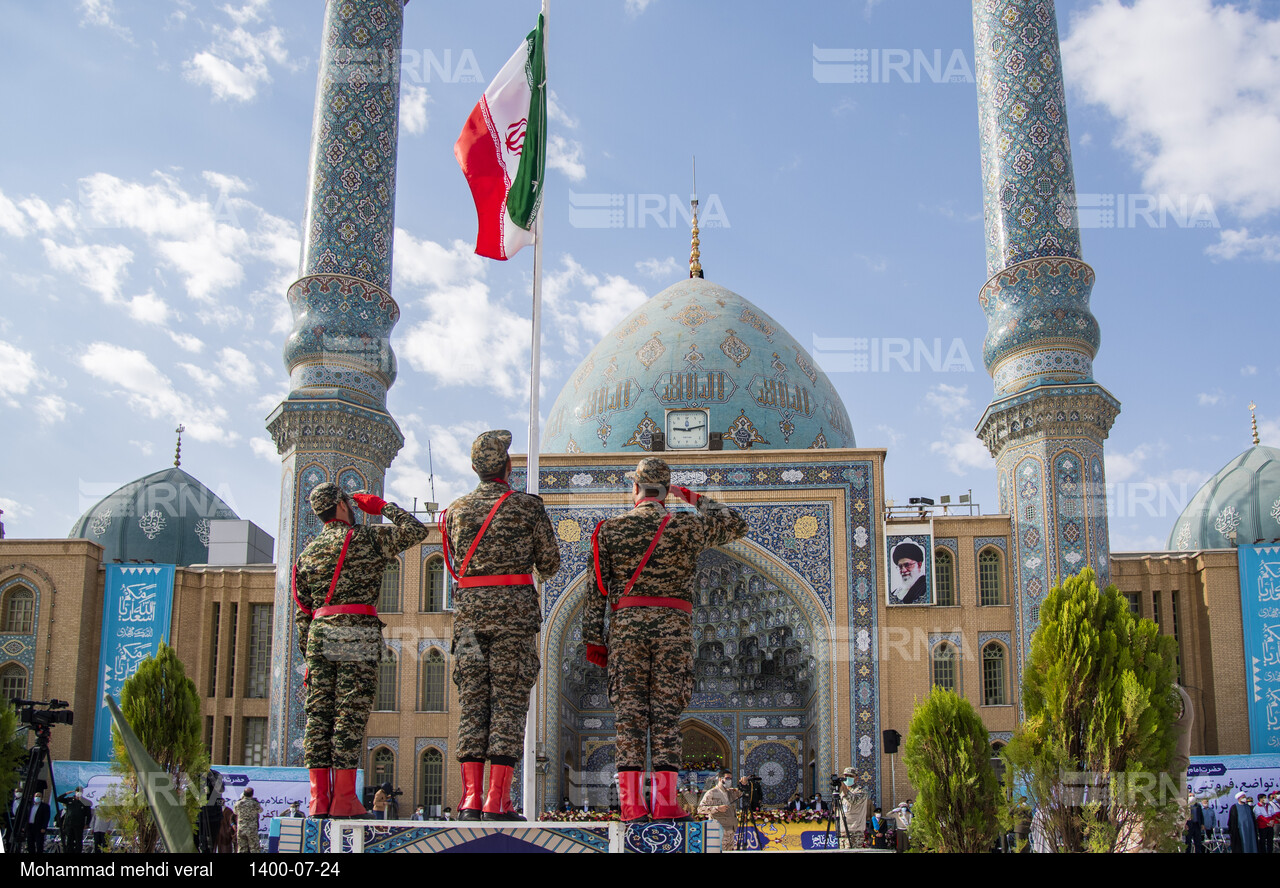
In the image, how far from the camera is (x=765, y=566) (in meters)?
18.1

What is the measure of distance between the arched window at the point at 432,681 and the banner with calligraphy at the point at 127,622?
3763mm

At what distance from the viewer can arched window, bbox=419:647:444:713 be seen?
18.0 metres

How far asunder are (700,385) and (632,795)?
16.4 m

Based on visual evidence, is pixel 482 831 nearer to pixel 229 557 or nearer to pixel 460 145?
pixel 460 145

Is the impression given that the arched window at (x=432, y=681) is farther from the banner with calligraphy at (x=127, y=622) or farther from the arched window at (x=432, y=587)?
the banner with calligraphy at (x=127, y=622)

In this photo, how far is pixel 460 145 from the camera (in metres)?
7.51

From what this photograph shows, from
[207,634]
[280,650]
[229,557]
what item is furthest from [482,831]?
[229,557]

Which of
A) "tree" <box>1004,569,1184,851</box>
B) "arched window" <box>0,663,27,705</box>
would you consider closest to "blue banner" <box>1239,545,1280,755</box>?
"tree" <box>1004,569,1184,851</box>

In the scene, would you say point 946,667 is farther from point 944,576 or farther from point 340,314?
point 340,314

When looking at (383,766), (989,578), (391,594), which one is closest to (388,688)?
(383,766)

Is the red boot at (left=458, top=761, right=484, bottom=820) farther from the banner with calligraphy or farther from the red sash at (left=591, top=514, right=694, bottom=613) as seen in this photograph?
the banner with calligraphy

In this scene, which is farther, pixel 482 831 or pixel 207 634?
pixel 207 634

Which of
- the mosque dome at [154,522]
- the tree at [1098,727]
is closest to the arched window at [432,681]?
the mosque dome at [154,522]

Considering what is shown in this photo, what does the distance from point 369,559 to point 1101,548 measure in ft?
44.8
